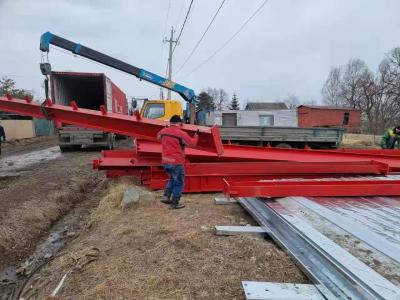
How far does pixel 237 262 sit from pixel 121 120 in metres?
4.22

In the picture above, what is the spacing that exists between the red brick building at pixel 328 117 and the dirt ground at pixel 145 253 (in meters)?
51.0

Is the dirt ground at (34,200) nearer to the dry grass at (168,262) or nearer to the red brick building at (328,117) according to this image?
the dry grass at (168,262)

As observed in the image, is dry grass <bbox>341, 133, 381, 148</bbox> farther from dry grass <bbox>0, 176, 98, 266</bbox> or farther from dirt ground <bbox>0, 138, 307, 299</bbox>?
dirt ground <bbox>0, 138, 307, 299</bbox>

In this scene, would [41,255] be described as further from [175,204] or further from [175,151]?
[175,151]

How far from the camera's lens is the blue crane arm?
47.9ft

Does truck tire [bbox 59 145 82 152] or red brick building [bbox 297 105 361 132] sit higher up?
red brick building [bbox 297 105 361 132]

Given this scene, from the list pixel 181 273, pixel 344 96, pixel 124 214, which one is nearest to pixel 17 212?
pixel 124 214

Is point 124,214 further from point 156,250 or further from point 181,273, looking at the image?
point 181,273

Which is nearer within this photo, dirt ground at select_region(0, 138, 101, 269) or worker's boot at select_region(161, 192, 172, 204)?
dirt ground at select_region(0, 138, 101, 269)

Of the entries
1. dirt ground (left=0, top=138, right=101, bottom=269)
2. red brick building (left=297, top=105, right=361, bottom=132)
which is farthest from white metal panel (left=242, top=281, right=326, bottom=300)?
red brick building (left=297, top=105, right=361, bottom=132)

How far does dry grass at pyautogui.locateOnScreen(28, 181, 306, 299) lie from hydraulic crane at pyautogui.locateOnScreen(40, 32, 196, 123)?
8717 millimetres

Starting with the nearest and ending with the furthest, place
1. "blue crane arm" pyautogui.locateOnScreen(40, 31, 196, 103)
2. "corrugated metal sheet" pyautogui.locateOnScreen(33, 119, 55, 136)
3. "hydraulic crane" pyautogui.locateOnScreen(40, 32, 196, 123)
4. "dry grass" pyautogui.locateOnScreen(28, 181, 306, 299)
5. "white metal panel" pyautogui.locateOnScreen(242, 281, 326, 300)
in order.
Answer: "white metal panel" pyautogui.locateOnScreen(242, 281, 326, 300) → "dry grass" pyautogui.locateOnScreen(28, 181, 306, 299) → "hydraulic crane" pyautogui.locateOnScreen(40, 32, 196, 123) → "blue crane arm" pyautogui.locateOnScreen(40, 31, 196, 103) → "corrugated metal sheet" pyautogui.locateOnScreen(33, 119, 55, 136)

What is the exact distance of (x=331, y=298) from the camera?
9.39 ft

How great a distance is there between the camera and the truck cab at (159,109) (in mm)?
13766
